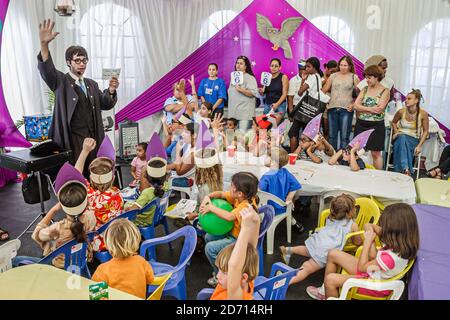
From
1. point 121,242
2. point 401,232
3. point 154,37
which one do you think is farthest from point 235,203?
point 154,37

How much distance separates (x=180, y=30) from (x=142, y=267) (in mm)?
5072

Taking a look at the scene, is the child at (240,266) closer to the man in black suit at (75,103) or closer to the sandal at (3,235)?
the man in black suit at (75,103)

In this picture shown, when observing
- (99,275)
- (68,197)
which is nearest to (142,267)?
(99,275)

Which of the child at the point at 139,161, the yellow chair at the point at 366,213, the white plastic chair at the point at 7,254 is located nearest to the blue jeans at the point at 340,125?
the yellow chair at the point at 366,213

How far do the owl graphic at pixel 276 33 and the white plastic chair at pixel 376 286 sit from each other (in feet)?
15.3

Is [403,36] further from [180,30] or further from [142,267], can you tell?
[142,267]

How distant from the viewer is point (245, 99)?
5.68 meters

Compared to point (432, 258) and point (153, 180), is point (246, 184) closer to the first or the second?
point (153, 180)

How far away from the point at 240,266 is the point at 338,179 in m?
1.95

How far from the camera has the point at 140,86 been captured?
6.52 meters

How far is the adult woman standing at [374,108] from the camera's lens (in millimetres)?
4402

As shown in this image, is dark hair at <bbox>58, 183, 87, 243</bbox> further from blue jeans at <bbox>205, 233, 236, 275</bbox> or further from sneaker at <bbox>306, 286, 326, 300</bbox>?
sneaker at <bbox>306, 286, 326, 300</bbox>

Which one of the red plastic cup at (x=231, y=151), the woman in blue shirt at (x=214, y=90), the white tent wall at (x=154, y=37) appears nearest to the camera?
the red plastic cup at (x=231, y=151)

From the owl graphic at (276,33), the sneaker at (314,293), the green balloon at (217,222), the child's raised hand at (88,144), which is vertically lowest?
the sneaker at (314,293)
